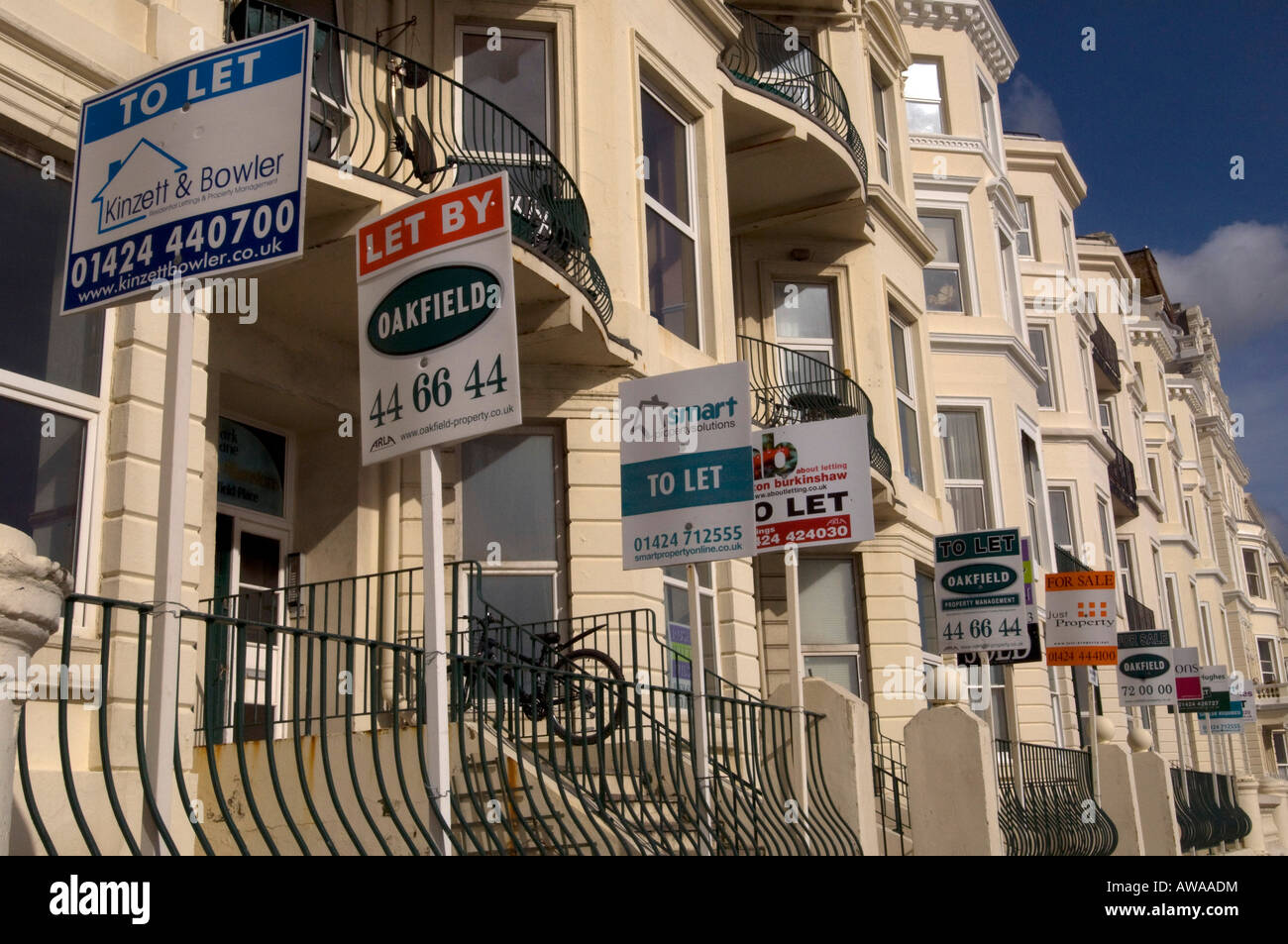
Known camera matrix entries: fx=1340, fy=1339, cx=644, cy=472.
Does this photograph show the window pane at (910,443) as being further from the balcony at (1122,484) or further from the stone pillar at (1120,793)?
the balcony at (1122,484)

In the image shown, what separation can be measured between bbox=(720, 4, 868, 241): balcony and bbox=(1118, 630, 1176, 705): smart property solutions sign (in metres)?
8.67

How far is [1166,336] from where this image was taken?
46.8m

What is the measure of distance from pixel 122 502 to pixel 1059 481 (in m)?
26.2

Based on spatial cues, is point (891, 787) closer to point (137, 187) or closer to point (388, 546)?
point (388, 546)

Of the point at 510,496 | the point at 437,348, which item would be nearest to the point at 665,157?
the point at 510,496

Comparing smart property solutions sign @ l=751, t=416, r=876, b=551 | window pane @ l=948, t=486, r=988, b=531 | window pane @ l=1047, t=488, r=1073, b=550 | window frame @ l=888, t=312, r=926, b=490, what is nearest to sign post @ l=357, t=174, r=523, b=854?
smart property solutions sign @ l=751, t=416, r=876, b=551

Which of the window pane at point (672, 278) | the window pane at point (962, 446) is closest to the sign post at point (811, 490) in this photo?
the window pane at point (672, 278)

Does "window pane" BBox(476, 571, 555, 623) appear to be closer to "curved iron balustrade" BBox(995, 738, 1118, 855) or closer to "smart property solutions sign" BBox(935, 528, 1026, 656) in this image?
"smart property solutions sign" BBox(935, 528, 1026, 656)

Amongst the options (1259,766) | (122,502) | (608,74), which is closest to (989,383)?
(608,74)

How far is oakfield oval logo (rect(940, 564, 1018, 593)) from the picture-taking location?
14180mm

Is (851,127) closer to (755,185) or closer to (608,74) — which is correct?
(755,185)

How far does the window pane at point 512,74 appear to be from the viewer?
43.9ft
